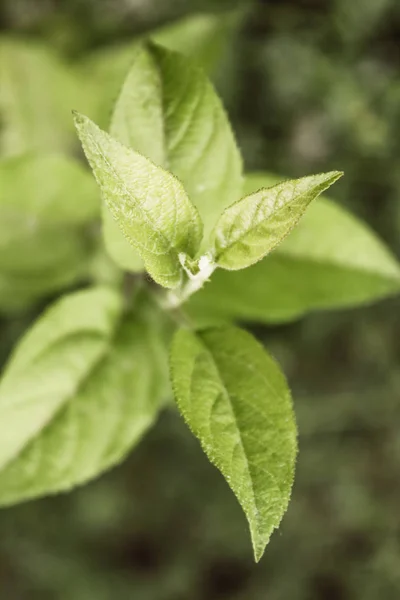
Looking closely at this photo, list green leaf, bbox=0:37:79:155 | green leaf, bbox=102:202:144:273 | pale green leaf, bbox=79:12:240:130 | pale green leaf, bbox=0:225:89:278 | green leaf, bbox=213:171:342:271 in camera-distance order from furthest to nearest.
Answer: green leaf, bbox=0:37:79:155, pale green leaf, bbox=79:12:240:130, pale green leaf, bbox=0:225:89:278, green leaf, bbox=102:202:144:273, green leaf, bbox=213:171:342:271

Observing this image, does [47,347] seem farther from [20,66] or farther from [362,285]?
[20,66]

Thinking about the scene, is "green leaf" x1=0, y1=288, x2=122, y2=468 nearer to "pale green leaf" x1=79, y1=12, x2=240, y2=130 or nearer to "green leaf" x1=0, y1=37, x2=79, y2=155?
"pale green leaf" x1=79, y1=12, x2=240, y2=130

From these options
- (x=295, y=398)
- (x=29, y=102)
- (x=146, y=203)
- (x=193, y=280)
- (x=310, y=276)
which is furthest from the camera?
(x=295, y=398)

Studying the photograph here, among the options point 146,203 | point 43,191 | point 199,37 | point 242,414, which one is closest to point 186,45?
point 199,37

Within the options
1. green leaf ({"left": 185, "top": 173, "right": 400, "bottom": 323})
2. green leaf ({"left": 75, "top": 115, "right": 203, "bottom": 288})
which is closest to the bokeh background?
green leaf ({"left": 185, "top": 173, "right": 400, "bottom": 323})

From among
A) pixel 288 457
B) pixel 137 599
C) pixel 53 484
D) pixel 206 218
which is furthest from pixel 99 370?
pixel 137 599

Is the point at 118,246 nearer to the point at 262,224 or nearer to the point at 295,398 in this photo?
the point at 262,224
